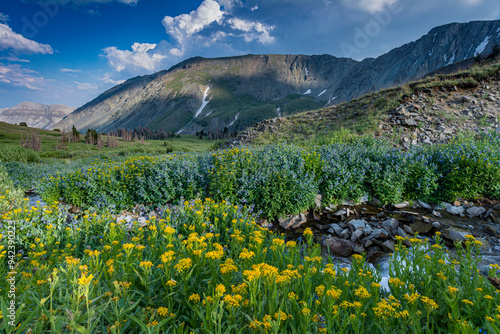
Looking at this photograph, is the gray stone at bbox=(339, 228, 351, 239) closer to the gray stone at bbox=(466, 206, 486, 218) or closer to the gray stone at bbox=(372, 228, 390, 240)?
the gray stone at bbox=(372, 228, 390, 240)

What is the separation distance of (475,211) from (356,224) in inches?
150

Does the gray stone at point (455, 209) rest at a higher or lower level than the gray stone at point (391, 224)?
higher

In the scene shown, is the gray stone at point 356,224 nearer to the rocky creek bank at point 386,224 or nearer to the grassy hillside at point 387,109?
the rocky creek bank at point 386,224

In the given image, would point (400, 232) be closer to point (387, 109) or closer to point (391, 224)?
point (391, 224)

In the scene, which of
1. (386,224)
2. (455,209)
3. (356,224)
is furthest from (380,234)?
(455,209)

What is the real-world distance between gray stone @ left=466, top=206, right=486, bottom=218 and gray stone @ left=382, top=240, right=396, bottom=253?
3529mm

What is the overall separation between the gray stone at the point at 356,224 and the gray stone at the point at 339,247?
88 cm

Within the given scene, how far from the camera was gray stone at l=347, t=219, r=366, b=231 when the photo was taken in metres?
6.37

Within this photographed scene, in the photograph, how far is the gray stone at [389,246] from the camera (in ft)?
17.3

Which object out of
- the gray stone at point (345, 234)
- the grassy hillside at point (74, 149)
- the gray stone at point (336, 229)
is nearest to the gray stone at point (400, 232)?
the gray stone at point (345, 234)

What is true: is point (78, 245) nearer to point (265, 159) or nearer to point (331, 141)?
point (265, 159)

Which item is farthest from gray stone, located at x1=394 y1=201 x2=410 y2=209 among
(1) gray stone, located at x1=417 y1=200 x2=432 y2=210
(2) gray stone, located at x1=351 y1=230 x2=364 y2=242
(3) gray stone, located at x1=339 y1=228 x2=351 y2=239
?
(3) gray stone, located at x1=339 y1=228 x2=351 y2=239

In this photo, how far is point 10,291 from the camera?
234cm

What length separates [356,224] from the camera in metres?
6.49
